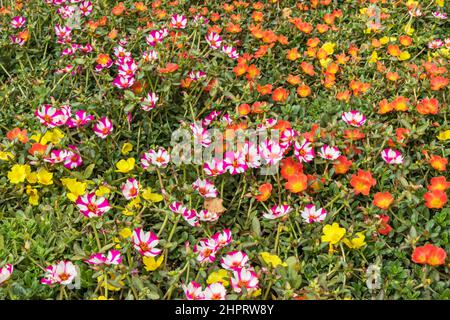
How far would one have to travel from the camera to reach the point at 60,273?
1604 mm

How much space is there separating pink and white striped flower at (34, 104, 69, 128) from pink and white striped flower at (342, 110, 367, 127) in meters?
1.09

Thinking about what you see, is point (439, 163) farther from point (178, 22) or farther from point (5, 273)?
point (5, 273)

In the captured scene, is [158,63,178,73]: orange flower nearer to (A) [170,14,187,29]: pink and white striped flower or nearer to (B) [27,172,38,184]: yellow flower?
(A) [170,14,187,29]: pink and white striped flower

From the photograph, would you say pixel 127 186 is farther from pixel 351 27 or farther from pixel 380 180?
pixel 351 27

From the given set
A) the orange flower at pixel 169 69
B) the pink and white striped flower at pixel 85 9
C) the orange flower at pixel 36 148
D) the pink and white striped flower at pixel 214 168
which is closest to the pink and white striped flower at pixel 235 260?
the pink and white striped flower at pixel 214 168

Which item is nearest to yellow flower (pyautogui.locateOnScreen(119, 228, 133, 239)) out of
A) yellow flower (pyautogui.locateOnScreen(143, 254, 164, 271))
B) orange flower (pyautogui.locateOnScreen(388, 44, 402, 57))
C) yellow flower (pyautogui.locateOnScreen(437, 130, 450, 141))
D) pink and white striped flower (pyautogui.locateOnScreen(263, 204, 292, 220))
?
yellow flower (pyautogui.locateOnScreen(143, 254, 164, 271))

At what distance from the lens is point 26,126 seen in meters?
2.22

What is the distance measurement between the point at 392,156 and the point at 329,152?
0.76 feet

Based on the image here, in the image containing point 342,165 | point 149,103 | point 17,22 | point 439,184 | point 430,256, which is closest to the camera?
point 430,256

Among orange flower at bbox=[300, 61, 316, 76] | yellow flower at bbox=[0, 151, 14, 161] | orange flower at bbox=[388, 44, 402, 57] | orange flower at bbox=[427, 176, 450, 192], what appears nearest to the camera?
orange flower at bbox=[427, 176, 450, 192]

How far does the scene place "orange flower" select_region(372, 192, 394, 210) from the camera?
5.98ft

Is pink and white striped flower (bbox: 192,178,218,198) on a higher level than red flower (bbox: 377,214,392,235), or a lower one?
higher

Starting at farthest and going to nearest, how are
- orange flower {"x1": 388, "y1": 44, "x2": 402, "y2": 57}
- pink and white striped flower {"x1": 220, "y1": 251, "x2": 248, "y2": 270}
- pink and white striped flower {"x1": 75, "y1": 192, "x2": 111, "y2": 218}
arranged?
orange flower {"x1": 388, "y1": 44, "x2": 402, "y2": 57} < pink and white striped flower {"x1": 75, "y1": 192, "x2": 111, "y2": 218} < pink and white striped flower {"x1": 220, "y1": 251, "x2": 248, "y2": 270}

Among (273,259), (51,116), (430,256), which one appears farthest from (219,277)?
(51,116)
